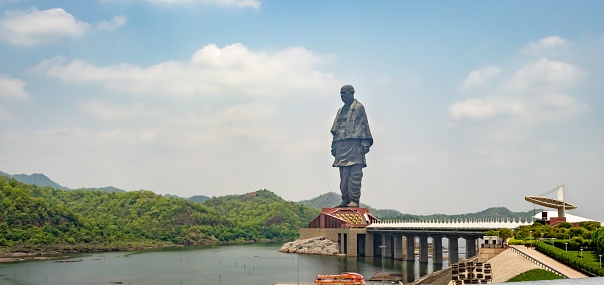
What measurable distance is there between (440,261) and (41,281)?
2507 inches

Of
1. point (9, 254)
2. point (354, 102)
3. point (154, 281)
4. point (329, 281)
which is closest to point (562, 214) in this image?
point (329, 281)

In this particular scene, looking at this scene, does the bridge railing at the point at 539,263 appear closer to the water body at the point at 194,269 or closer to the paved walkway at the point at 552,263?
the paved walkway at the point at 552,263

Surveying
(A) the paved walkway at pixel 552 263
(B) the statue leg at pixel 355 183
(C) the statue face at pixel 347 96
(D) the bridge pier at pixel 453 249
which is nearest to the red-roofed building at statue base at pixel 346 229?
(B) the statue leg at pixel 355 183

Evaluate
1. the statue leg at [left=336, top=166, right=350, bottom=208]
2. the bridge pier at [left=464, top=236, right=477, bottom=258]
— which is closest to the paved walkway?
the bridge pier at [left=464, top=236, right=477, bottom=258]

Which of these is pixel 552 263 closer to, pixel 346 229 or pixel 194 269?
pixel 194 269

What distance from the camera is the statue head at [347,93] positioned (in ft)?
520

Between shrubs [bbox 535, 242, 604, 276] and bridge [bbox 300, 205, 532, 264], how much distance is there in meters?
31.7

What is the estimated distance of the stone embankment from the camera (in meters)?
138

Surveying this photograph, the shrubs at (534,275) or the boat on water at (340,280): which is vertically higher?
the shrubs at (534,275)

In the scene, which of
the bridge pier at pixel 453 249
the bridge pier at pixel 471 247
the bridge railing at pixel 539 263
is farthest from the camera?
the bridge pier at pixel 453 249

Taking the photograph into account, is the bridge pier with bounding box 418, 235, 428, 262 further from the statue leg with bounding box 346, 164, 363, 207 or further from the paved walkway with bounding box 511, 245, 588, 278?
the paved walkway with bounding box 511, 245, 588, 278

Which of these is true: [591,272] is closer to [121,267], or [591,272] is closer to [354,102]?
[121,267]

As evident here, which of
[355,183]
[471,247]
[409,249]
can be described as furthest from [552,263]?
[355,183]

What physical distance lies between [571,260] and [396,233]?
244 ft
